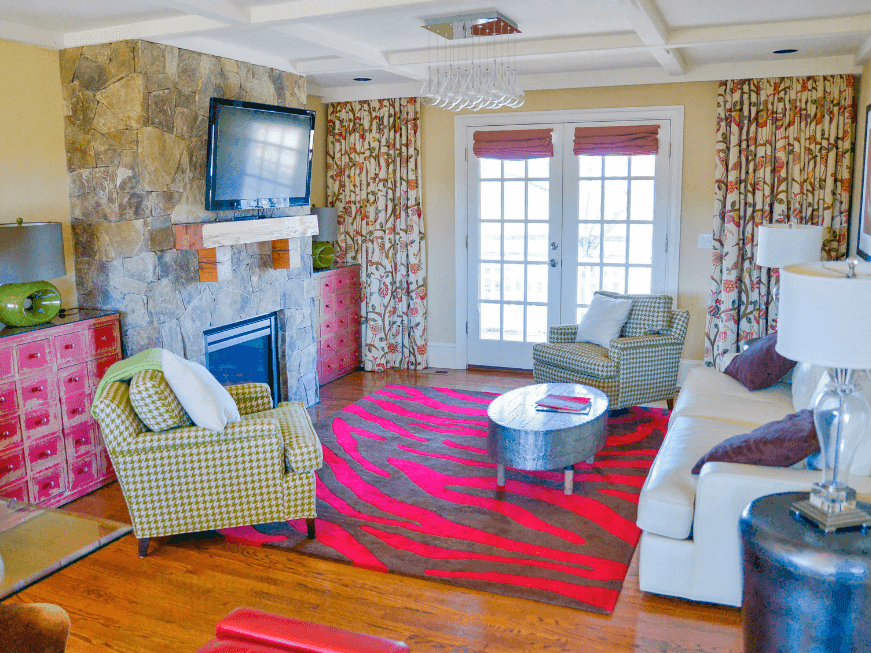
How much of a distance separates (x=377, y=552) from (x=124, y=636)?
43.3 inches

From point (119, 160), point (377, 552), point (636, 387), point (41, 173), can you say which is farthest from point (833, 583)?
point (41, 173)

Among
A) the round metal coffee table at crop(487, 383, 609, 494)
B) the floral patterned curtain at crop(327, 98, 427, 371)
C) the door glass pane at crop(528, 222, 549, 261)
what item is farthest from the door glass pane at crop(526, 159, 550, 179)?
the round metal coffee table at crop(487, 383, 609, 494)

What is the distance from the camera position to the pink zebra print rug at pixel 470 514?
10.7 ft

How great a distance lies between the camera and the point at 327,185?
22.5ft

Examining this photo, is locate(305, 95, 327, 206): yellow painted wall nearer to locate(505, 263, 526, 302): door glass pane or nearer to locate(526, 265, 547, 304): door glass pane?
locate(505, 263, 526, 302): door glass pane

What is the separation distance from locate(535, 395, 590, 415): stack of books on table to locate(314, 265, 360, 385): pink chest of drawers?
2.53m

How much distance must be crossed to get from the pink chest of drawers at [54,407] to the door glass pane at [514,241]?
3.42 meters

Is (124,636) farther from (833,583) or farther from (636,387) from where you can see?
(636,387)

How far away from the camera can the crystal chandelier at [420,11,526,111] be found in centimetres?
404

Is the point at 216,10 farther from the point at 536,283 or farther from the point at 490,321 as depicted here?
the point at 490,321

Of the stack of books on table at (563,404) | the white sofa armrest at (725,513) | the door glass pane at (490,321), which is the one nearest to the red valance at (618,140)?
the door glass pane at (490,321)

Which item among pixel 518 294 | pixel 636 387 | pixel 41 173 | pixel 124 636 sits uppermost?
pixel 41 173

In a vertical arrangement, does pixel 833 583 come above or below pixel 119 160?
below

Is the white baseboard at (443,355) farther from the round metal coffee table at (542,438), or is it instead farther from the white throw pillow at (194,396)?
the white throw pillow at (194,396)
